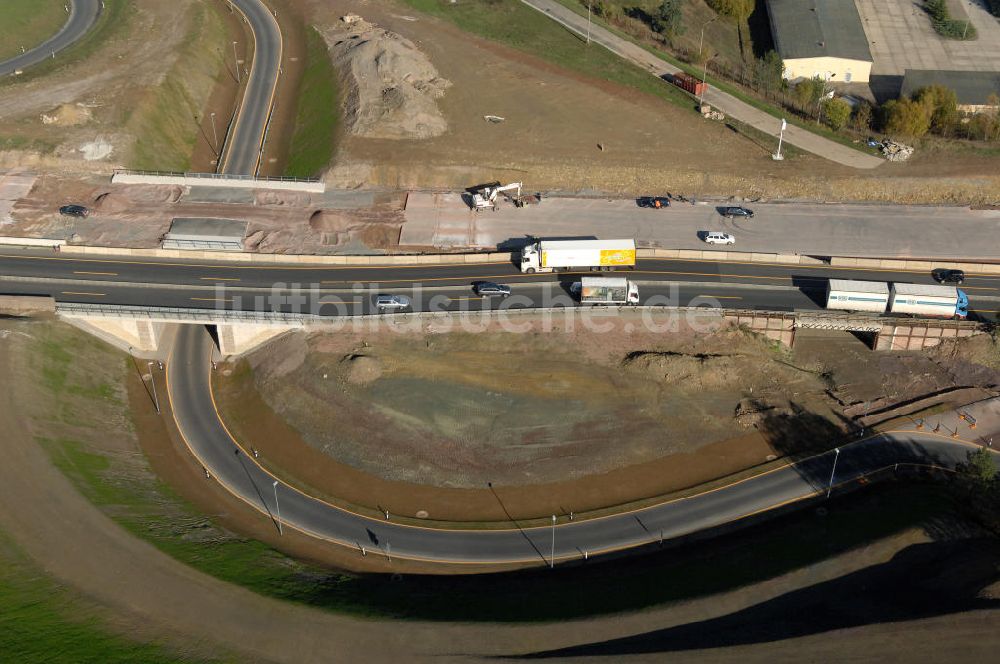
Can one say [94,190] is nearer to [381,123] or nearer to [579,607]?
[381,123]

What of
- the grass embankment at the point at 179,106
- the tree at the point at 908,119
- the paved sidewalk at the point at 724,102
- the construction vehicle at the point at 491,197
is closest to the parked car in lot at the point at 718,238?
the construction vehicle at the point at 491,197

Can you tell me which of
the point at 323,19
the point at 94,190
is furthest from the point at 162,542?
the point at 323,19

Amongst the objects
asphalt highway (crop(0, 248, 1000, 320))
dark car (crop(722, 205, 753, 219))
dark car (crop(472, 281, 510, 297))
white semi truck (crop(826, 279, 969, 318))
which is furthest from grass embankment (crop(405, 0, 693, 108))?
dark car (crop(472, 281, 510, 297))

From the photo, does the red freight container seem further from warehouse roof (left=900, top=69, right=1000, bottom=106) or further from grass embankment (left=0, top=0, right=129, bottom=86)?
grass embankment (left=0, top=0, right=129, bottom=86)

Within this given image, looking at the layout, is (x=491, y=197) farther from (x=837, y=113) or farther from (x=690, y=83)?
(x=837, y=113)

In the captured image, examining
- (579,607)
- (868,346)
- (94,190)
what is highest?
(94,190)

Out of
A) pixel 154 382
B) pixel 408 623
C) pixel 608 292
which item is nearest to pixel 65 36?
pixel 154 382
